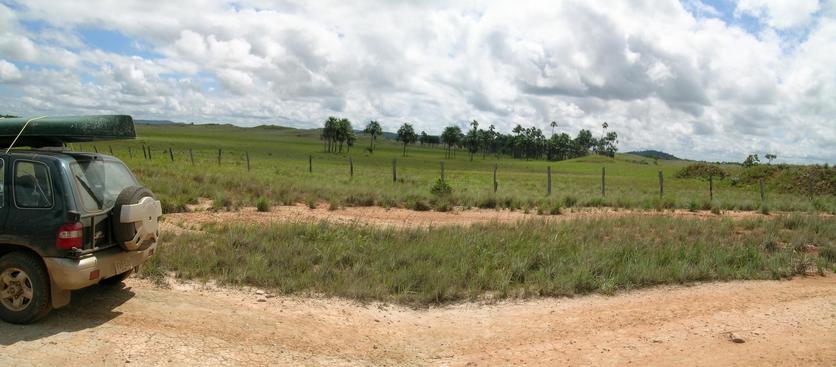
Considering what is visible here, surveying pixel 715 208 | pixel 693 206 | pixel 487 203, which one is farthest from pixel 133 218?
pixel 693 206

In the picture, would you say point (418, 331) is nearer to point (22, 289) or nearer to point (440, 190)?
point (22, 289)

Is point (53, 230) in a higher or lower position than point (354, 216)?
higher

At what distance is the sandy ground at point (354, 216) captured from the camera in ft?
45.6

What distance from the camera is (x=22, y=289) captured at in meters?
5.84

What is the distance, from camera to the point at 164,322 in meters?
6.15

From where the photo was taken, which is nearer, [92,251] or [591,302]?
[92,251]

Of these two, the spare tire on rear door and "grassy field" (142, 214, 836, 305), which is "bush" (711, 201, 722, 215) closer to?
"grassy field" (142, 214, 836, 305)

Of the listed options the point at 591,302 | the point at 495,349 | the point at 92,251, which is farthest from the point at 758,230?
the point at 92,251

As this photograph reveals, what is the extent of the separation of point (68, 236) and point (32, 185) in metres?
0.81

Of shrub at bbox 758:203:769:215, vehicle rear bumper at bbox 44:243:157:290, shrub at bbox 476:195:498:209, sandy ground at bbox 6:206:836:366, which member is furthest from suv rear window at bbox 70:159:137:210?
shrub at bbox 758:203:769:215

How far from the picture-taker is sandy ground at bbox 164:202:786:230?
45.6 feet

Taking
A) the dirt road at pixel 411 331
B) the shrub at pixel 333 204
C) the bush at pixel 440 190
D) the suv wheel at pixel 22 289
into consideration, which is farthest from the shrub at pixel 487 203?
the suv wheel at pixel 22 289

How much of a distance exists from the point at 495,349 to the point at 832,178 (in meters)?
40.8

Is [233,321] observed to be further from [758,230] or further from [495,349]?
[758,230]
